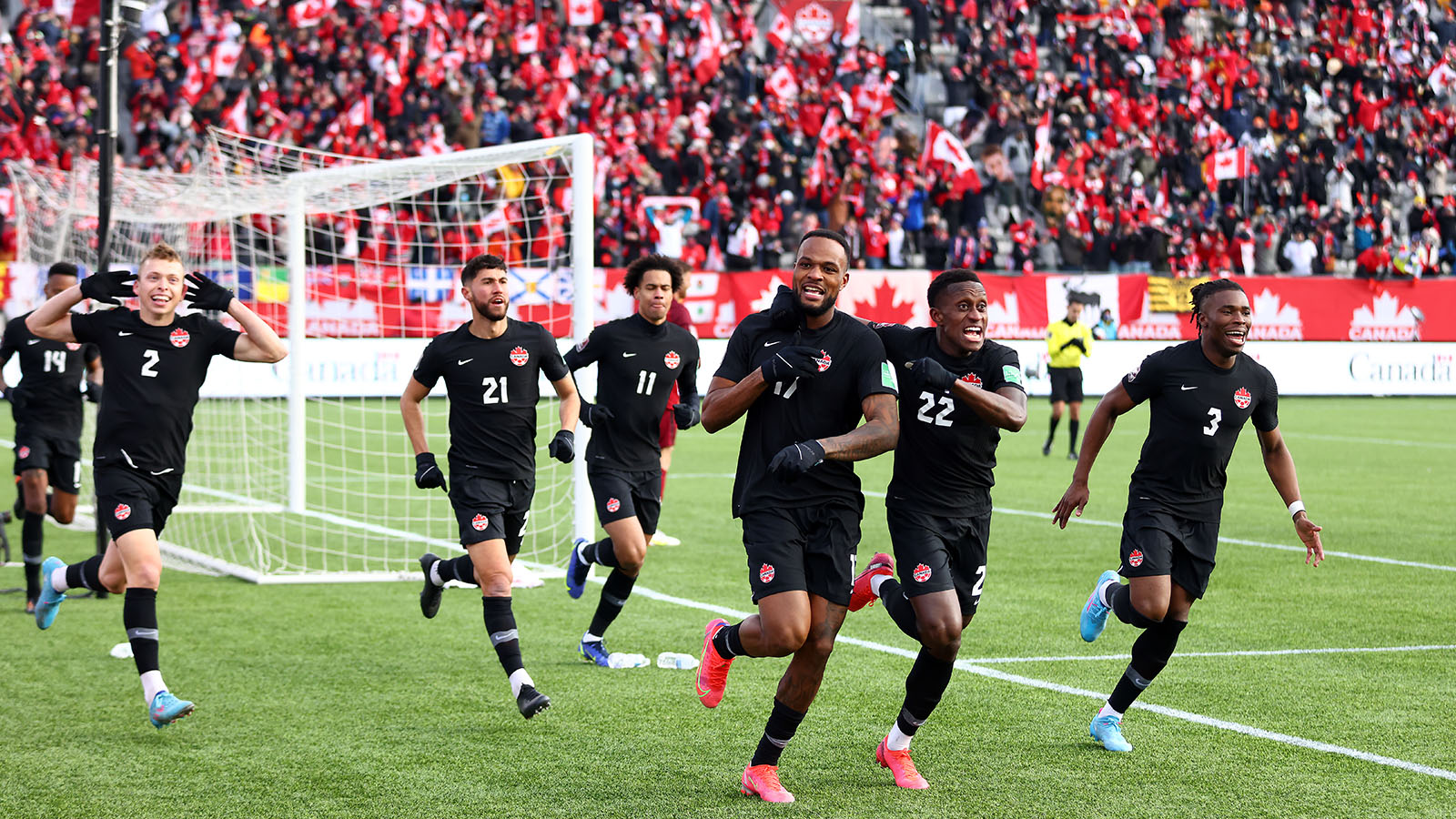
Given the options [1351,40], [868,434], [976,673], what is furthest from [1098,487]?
[1351,40]

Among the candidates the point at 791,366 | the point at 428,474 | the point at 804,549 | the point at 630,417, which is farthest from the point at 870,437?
the point at 630,417

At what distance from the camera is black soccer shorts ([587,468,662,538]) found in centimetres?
891

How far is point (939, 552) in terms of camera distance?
6305 millimetres

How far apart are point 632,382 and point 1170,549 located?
3.42 meters

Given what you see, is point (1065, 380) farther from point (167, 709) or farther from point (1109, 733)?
point (167, 709)

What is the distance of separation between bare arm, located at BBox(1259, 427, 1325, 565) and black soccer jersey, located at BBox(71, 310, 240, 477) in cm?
496

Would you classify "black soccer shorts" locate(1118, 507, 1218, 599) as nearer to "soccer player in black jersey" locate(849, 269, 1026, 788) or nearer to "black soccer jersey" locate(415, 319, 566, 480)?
"soccer player in black jersey" locate(849, 269, 1026, 788)

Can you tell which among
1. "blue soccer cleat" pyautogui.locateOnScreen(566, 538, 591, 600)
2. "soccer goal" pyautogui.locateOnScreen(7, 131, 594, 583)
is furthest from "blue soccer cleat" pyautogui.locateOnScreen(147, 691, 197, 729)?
"soccer goal" pyautogui.locateOnScreen(7, 131, 594, 583)

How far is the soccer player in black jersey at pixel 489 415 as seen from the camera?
25.3ft

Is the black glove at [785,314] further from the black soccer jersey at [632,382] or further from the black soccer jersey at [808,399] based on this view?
the black soccer jersey at [632,382]

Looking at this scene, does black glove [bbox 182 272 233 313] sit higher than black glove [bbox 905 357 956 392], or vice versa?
black glove [bbox 182 272 233 313]

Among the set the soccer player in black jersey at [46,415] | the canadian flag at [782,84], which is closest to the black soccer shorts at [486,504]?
the soccer player in black jersey at [46,415]

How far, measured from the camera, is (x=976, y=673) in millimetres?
8406

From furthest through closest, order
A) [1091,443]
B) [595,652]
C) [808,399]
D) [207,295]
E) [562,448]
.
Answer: [595,652] → [562,448] → [207,295] → [1091,443] → [808,399]
